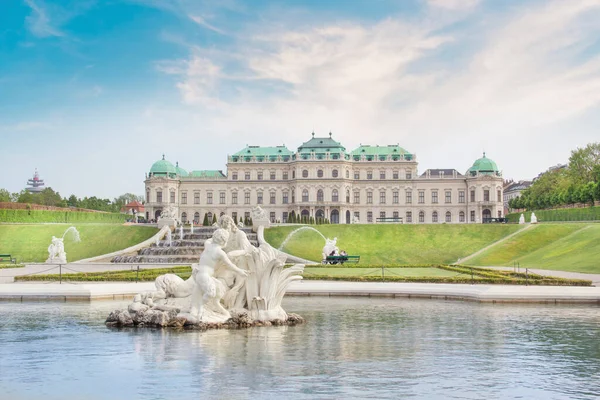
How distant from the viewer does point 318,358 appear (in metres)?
13.7

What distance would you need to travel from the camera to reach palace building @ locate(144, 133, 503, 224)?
10619cm

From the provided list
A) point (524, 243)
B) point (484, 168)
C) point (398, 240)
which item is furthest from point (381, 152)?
point (524, 243)

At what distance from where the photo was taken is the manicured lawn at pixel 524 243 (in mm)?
51094

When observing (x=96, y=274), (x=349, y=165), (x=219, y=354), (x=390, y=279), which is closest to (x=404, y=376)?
(x=219, y=354)

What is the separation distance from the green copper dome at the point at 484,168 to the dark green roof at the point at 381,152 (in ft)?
33.7

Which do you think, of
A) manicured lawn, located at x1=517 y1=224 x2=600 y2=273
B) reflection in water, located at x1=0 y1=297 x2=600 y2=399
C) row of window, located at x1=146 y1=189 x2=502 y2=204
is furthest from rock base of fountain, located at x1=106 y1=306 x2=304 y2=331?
row of window, located at x1=146 y1=189 x2=502 y2=204

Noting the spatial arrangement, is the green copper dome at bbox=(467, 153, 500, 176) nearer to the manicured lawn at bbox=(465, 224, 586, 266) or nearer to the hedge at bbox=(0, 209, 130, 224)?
the manicured lawn at bbox=(465, 224, 586, 266)

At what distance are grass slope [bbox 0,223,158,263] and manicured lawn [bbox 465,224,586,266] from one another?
104ft

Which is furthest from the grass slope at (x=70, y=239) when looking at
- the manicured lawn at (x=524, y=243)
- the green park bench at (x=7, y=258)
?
the manicured lawn at (x=524, y=243)

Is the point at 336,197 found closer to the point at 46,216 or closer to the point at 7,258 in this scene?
the point at 46,216

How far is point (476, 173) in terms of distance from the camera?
4213 inches

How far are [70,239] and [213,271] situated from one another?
4749 centimetres

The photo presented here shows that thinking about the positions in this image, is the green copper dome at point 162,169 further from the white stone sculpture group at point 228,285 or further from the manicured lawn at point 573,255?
the white stone sculpture group at point 228,285

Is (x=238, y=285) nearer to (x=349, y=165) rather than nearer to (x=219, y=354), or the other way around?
(x=219, y=354)
